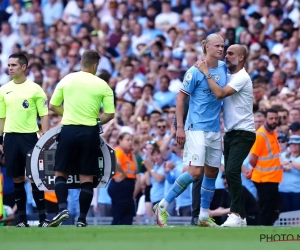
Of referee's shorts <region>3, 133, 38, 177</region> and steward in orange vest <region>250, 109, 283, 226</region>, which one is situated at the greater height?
referee's shorts <region>3, 133, 38, 177</region>

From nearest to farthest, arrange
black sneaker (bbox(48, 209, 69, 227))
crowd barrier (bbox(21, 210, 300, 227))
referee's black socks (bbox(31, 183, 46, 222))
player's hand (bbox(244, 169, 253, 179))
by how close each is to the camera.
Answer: black sneaker (bbox(48, 209, 69, 227)), referee's black socks (bbox(31, 183, 46, 222)), crowd barrier (bbox(21, 210, 300, 227)), player's hand (bbox(244, 169, 253, 179))

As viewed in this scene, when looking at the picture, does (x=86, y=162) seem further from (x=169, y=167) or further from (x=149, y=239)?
(x=169, y=167)

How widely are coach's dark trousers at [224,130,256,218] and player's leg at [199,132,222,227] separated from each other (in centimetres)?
16

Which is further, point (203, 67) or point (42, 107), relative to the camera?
point (42, 107)

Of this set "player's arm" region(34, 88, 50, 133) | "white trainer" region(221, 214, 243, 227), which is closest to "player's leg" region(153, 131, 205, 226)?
"white trainer" region(221, 214, 243, 227)

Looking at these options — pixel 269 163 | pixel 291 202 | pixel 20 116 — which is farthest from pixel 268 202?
pixel 20 116

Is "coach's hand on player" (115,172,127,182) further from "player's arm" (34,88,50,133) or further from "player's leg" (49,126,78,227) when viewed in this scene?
"player's leg" (49,126,78,227)

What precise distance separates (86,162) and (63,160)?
285 millimetres

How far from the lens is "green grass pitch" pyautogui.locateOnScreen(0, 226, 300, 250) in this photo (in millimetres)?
11680

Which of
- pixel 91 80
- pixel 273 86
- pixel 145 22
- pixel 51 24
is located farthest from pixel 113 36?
pixel 91 80

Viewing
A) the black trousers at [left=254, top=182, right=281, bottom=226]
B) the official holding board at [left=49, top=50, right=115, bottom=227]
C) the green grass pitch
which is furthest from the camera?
the black trousers at [left=254, top=182, right=281, bottom=226]

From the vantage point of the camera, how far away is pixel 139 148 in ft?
66.3

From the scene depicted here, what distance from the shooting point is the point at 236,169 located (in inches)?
527

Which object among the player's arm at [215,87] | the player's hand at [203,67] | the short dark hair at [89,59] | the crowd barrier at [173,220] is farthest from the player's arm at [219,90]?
the crowd barrier at [173,220]
